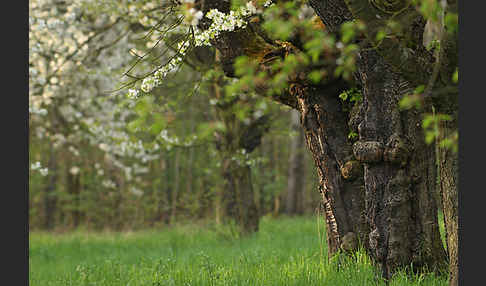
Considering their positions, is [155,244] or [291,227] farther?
[291,227]

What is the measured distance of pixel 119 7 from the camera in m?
11.2

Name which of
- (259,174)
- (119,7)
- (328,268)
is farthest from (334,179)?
(259,174)

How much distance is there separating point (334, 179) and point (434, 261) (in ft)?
4.53

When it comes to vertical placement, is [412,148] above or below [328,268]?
above

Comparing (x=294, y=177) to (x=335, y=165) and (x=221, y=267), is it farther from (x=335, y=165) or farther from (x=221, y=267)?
(x=335, y=165)

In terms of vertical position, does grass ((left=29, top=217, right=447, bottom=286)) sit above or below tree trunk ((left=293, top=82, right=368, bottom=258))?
below

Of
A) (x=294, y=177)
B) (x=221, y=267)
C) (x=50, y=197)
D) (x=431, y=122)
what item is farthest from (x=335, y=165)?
(x=50, y=197)

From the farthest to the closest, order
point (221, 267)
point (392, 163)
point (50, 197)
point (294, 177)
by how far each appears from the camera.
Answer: point (50, 197), point (294, 177), point (221, 267), point (392, 163)

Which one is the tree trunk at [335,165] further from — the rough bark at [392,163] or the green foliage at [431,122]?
the green foliage at [431,122]

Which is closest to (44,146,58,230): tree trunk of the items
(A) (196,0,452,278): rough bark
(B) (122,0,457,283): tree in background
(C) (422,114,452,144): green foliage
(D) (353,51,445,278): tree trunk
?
(B) (122,0,457,283): tree in background

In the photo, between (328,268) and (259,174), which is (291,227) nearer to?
(328,268)

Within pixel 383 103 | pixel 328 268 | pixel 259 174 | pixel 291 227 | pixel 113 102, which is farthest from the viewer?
pixel 259 174

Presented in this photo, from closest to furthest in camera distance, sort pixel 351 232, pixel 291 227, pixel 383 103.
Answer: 1. pixel 383 103
2. pixel 351 232
3. pixel 291 227

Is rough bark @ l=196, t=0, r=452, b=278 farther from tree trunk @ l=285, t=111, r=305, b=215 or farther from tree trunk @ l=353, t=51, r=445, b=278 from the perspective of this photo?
tree trunk @ l=285, t=111, r=305, b=215
